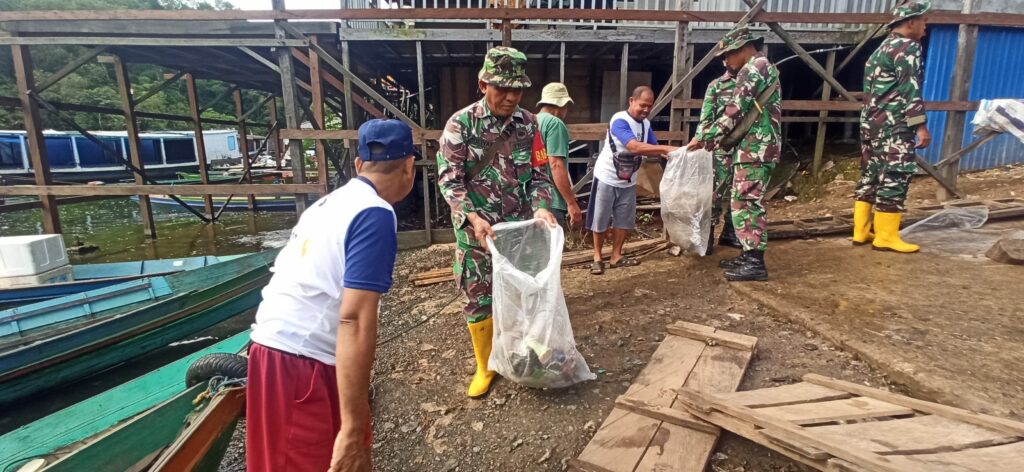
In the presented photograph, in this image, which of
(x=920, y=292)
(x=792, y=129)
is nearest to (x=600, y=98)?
(x=792, y=129)

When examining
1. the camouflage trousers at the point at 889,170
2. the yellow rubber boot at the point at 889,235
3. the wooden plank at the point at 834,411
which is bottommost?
the wooden plank at the point at 834,411

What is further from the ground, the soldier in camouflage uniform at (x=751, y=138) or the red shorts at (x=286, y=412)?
the soldier in camouflage uniform at (x=751, y=138)

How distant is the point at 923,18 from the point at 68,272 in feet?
29.3

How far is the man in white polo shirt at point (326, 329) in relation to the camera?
1366 millimetres

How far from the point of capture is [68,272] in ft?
18.6

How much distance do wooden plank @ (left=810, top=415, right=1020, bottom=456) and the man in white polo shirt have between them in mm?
1537

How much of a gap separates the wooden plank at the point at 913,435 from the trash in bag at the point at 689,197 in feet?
8.19

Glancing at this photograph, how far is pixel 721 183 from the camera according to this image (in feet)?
14.3

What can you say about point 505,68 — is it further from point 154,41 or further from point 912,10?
point 154,41

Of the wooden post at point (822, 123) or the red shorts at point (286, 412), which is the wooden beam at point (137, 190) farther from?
the wooden post at point (822, 123)

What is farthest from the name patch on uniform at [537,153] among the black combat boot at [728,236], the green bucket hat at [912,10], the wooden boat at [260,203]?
the wooden boat at [260,203]

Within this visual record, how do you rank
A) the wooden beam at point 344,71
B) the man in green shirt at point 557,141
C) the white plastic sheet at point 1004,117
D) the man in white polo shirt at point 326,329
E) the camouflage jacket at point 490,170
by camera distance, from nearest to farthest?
the man in white polo shirt at point 326,329, the camouflage jacket at point 490,170, the man in green shirt at point 557,141, the white plastic sheet at point 1004,117, the wooden beam at point 344,71

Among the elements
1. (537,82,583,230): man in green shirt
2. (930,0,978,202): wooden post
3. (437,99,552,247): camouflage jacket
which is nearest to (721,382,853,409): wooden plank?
(437,99,552,247): camouflage jacket

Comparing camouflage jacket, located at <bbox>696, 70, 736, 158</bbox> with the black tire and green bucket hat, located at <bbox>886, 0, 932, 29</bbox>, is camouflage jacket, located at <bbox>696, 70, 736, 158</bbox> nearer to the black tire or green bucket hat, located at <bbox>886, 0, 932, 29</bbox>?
green bucket hat, located at <bbox>886, 0, 932, 29</bbox>
